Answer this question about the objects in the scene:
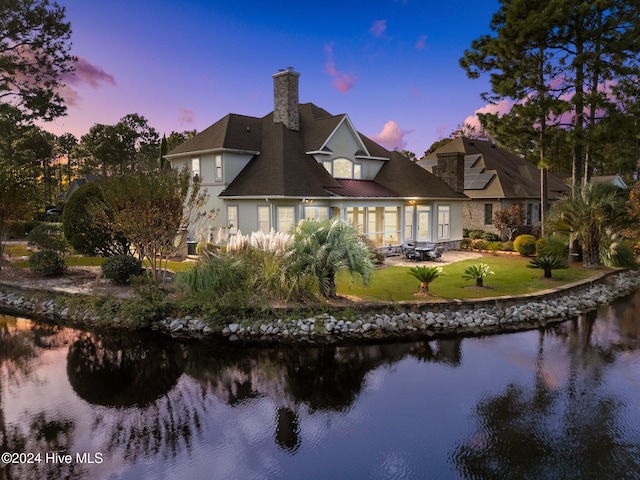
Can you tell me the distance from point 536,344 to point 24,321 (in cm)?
1420

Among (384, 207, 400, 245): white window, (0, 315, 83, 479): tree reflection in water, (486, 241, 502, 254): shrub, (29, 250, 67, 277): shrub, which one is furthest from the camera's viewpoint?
(486, 241, 502, 254): shrub

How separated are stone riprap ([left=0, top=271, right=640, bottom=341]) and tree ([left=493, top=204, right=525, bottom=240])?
11.6 m

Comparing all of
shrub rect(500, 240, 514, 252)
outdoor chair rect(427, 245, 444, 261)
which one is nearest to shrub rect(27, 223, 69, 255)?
outdoor chair rect(427, 245, 444, 261)

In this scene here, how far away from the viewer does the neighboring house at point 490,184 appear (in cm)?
2662

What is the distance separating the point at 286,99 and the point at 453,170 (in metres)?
10.3

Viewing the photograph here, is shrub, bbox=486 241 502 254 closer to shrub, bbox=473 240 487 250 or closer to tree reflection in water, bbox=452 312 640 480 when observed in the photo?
shrub, bbox=473 240 487 250

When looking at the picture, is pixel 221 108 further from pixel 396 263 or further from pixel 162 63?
pixel 396 263

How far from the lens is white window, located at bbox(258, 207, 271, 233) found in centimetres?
1942

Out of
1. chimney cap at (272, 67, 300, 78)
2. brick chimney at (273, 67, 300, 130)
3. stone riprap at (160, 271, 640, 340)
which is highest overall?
chimney cap at (272, 67, 300, 78)

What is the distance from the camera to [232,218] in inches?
816

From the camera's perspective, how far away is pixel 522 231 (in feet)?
82.1

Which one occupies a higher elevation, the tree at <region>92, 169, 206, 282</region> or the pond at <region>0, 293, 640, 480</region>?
the tree at <region>92, 169, 206, 282</region>

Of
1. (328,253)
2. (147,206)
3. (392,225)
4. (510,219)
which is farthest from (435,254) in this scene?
(147,206)

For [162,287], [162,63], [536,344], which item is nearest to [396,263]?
[536,344]
